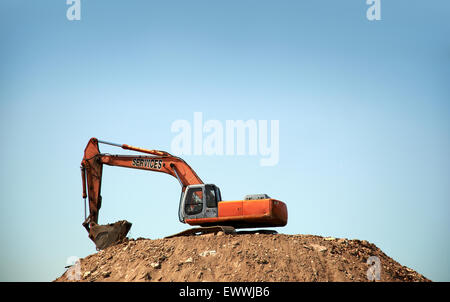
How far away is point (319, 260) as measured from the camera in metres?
21.7

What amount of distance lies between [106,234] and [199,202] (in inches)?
209

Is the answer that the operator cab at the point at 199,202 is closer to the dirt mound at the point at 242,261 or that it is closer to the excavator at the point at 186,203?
the excavator at the point at 186,203

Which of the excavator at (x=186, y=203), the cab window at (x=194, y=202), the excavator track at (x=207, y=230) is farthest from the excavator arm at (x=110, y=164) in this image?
the excavator track at (x=207, y=230)

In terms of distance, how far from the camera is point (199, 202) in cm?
2473

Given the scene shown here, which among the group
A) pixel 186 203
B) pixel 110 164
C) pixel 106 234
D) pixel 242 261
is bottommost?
pixel 242 261

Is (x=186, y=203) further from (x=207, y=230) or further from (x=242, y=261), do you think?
(x=242, y=261)

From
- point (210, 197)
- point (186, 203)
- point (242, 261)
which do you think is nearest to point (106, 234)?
point (186, 203)

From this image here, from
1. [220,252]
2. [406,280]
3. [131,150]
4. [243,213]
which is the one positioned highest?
[131,150]

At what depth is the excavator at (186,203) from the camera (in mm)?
23953

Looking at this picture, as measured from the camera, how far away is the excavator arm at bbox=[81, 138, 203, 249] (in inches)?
1018

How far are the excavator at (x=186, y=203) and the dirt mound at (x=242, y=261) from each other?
3.20 ft
